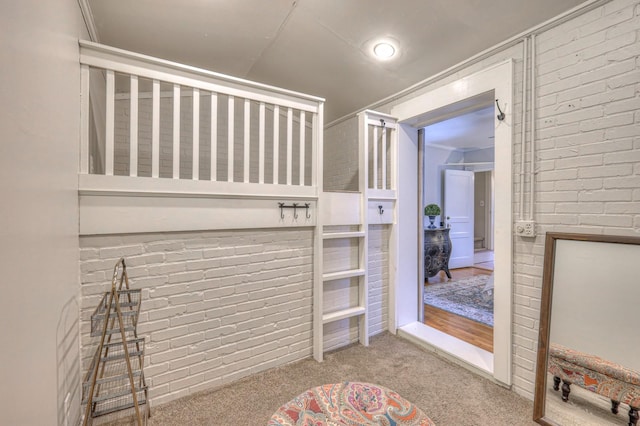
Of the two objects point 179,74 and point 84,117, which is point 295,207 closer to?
point 179,74

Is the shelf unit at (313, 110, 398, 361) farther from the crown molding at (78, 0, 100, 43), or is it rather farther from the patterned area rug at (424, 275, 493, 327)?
the crown molding at (78, 0, 100, 43)

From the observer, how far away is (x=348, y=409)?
49.3 inches

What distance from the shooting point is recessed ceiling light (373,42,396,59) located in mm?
2275

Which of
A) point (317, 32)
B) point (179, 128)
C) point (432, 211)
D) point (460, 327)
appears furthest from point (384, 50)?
point (432, 211)

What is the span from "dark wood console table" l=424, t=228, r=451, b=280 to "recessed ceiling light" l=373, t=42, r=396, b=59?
3.07 meters

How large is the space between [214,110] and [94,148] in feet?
3.90

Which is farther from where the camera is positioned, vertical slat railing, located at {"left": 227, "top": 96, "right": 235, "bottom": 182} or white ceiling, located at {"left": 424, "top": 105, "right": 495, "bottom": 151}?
white ceiling, located at {"left": 424, "top": 105, "right": 495, "bottom": 151}

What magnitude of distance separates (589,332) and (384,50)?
92.6 inches

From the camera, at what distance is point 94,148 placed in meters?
2.29

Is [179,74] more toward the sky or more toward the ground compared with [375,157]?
more toward the sky

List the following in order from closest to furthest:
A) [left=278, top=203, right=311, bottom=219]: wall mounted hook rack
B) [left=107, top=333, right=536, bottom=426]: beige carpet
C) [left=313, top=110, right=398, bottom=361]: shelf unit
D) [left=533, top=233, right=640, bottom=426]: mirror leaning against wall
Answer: [left=533, top=233, right=640, bottom=426]: mirror leaning against wall, [left=107, top=333, right=536, bottom=426]: beige carpet, [left=278, top=203, right=311, bottom=219]: wall mounted hook rack, [left=313, top=110, right=398, bottom=361]: shelf unit

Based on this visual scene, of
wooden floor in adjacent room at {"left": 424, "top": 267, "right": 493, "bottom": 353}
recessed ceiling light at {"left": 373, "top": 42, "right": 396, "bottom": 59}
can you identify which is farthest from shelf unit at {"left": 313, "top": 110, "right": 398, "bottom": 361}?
wooden floor in adjacent room at {"left": 424, "top": 267, "right": 493, "bottom": 353}

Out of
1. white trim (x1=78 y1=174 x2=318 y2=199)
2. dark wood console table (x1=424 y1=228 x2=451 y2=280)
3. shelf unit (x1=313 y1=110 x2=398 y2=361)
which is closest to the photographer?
white trim (x1=78 y1=174 x2=318 y2=199)

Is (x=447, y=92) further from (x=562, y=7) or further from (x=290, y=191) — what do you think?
(x=290, y=191)
